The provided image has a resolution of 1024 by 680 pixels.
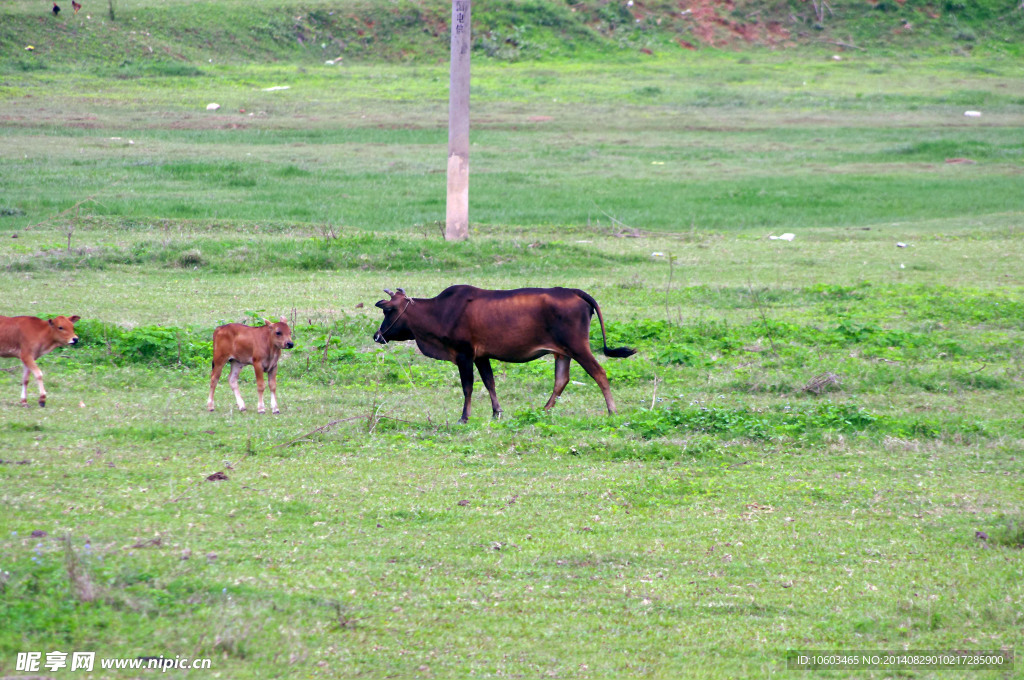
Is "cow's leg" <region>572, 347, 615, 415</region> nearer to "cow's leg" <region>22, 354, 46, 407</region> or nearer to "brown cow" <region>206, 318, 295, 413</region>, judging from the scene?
"brown cow" <region>206, 318, 295, 413</region>

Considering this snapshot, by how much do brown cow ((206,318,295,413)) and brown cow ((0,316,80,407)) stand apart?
1.41 m

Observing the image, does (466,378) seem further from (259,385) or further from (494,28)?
(494,28)

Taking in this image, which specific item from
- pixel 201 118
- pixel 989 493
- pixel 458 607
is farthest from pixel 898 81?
pixel 458 607

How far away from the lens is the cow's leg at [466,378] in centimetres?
1035

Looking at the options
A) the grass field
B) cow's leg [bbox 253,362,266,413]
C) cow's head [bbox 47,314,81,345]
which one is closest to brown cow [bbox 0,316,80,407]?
cow's head [bbox 47,314,81,345]

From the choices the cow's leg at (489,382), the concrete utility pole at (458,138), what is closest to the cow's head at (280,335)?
the cow's leg at (489,382)

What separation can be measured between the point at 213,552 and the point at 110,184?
21321mm

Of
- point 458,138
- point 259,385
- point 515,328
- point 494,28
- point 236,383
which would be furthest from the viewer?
point 494,28

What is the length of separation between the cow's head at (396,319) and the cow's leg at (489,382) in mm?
845

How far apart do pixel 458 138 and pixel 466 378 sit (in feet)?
36.9

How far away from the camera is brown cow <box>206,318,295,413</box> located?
10.4 meters

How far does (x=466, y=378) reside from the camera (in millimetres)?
Result: 10695

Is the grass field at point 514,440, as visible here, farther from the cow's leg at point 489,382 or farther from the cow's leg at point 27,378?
the cow's leg at point 489,382

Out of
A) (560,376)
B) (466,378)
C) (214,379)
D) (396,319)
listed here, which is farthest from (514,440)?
(214,379)
